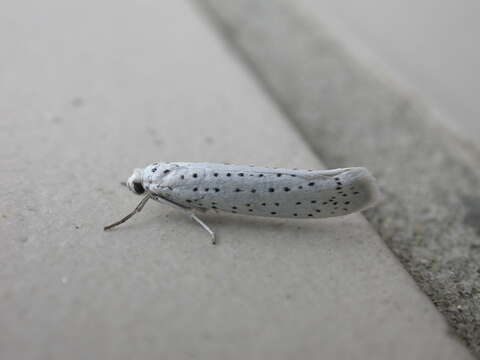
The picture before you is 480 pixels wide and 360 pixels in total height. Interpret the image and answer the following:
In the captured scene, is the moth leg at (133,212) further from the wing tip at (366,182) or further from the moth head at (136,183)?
the wing tip at (366,182)

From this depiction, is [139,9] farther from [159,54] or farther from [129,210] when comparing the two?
[129,210]

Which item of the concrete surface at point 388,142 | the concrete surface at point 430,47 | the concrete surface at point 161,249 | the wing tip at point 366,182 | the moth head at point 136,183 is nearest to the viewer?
the concrete surface at point 161,249

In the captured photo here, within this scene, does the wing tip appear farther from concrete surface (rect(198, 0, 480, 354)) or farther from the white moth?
concrete surface (rect(198, 0, 480, 354))

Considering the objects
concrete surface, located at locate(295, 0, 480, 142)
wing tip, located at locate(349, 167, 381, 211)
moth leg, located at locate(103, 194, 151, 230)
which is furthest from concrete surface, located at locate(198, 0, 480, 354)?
moth leg, located at locate(103, 194, 151, 230)

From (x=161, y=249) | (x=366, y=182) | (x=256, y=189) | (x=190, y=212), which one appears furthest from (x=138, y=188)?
(x=366, y=182)

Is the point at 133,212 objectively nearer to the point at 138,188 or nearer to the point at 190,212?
the point at 138,188

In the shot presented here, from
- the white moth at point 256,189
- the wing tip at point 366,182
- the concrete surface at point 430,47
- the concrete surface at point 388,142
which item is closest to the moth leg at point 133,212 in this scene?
the white moth at point 256,189
